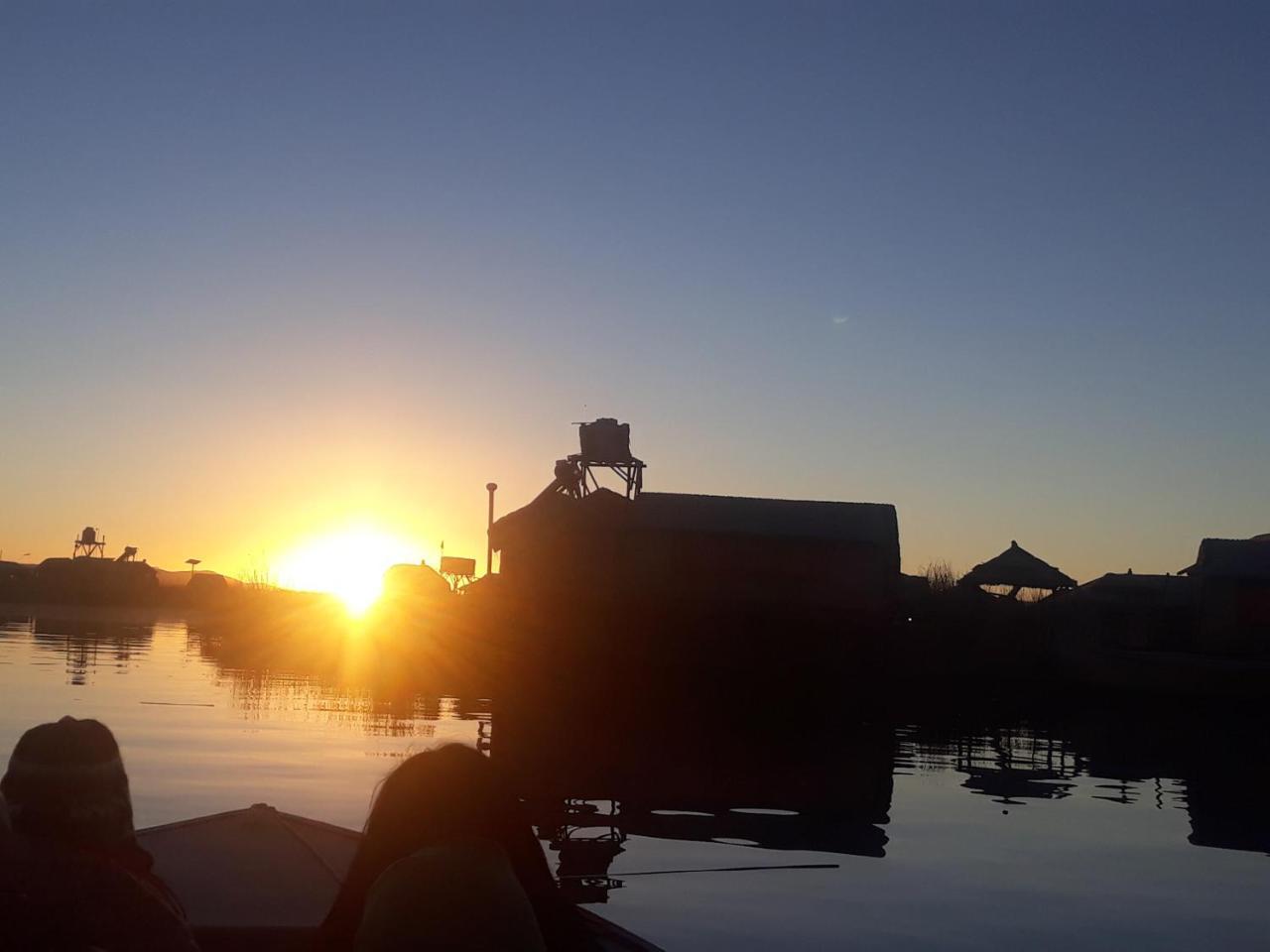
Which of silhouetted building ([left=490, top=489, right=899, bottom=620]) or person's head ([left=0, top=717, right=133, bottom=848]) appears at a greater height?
silhouetted building ([left=490, top=489, right=899, bottom=620])

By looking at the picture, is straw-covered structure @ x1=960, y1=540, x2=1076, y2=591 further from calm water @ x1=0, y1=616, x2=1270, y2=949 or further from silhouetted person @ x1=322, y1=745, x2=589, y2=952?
silhouetted person @ x1=322, y1=745, x2=589, y2=952

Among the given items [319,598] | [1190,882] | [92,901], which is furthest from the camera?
[319,598]

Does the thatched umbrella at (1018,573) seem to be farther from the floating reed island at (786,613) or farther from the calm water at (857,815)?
the calm water at (857,815)

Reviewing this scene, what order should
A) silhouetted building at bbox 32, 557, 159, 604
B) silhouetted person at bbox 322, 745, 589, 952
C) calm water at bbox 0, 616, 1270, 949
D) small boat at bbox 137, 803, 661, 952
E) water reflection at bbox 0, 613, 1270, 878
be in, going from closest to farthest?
silhouetted person at bbox 322, 745, 589, 952 → small boat at bbox 137, 803, 661, 952 → calm water at bbox 0, 616, 1270, 949 → water reflection at bbox 0, 613, 1270, 878 → silhouetted building at bbox 32, 557, 159, 604

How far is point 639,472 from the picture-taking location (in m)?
46.5

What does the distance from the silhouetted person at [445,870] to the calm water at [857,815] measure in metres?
5.50

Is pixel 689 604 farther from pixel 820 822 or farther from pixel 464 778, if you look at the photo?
pixel 464 778

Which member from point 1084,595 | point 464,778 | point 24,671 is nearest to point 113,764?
point 464,778

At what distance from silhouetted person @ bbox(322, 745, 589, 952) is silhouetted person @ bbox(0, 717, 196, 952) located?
0.58 meters

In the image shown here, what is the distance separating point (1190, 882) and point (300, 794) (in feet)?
30.6

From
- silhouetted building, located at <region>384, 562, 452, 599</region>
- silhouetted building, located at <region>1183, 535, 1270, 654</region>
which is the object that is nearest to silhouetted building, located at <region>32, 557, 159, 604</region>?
silhouetted building, located at <region>384, 562, 452, 599</region>

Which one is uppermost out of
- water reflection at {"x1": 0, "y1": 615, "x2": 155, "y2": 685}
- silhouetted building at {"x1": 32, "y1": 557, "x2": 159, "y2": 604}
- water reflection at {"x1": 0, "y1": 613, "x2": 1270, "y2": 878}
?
silhouetted building at {"x1": 32, "y1": 557, "x2": 159, "y2": 604}

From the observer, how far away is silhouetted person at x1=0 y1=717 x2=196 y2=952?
3.71 metres

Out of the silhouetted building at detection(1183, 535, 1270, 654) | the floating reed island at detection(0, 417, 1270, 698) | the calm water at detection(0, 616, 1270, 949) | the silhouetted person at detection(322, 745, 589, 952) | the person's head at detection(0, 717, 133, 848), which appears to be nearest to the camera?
the silhouetted person at detection(322, 745, 589, 952)
